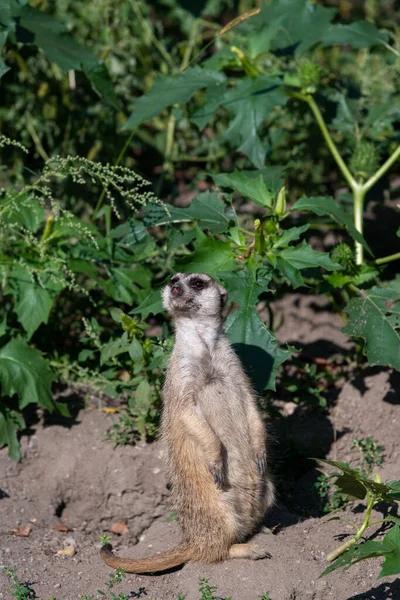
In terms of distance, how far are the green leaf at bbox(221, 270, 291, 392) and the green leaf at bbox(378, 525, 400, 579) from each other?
1.15 meters

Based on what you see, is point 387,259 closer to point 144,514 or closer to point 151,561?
point 144,514

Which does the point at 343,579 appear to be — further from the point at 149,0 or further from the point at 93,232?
the point at 149,0

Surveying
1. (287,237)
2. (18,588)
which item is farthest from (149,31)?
(18,588)

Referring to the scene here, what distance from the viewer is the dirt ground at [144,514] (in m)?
3.78

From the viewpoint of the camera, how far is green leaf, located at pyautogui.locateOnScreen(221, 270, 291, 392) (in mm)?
4289

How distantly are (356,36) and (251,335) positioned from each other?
2391 mm

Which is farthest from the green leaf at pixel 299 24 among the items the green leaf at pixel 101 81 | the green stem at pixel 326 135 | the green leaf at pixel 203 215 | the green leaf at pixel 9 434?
the green leaf at pixel 9 434

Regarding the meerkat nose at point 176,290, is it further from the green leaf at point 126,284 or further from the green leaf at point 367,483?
the green leaf at point 367,483

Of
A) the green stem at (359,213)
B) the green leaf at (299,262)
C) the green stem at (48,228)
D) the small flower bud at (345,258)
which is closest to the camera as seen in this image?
the green leaf at (299,262)

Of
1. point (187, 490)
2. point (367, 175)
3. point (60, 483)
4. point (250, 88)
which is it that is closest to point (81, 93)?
point (250, 88)

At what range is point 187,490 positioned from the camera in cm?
404

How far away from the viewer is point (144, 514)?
4805mm

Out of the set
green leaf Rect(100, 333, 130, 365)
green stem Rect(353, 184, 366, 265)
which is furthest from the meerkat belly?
green stem Rect(353, 184, 366, 265)

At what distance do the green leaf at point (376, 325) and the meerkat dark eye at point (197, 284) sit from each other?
0.87 meters
